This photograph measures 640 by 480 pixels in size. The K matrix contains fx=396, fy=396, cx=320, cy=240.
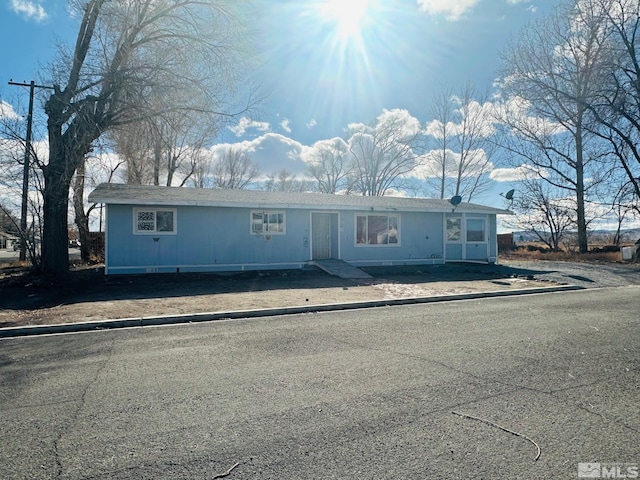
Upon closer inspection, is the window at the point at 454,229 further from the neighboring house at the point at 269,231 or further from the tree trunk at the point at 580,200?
the tree trunk at the point at 580,200

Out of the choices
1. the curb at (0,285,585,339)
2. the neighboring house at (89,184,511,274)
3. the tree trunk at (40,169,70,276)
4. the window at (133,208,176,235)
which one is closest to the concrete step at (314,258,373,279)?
the neighboring house at (89,184,511,274)

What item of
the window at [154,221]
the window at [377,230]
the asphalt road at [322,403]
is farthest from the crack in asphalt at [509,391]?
the window at [377,230]

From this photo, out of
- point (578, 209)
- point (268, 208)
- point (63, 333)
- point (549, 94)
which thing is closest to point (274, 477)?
point (63, 333)

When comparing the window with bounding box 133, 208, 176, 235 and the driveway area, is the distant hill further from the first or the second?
the window with bounding box 133, 208, 176, 235

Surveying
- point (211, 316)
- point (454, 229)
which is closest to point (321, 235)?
point (454, 229)

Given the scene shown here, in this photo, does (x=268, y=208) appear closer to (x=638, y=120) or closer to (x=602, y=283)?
(x=602, y=283)

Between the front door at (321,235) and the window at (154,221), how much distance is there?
17.9ft

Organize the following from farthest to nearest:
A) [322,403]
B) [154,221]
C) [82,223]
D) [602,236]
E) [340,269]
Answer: [602,236] < [82,223] < [340,269] < [154,221] < [322,403]

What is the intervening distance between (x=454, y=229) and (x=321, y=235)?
6.74m

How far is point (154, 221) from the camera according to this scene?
549 inches

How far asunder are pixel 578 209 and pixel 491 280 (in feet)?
65.2

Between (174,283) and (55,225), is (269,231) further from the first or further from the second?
(55,225)

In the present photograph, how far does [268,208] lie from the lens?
15.1m

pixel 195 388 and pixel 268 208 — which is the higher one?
pixel 268 208
